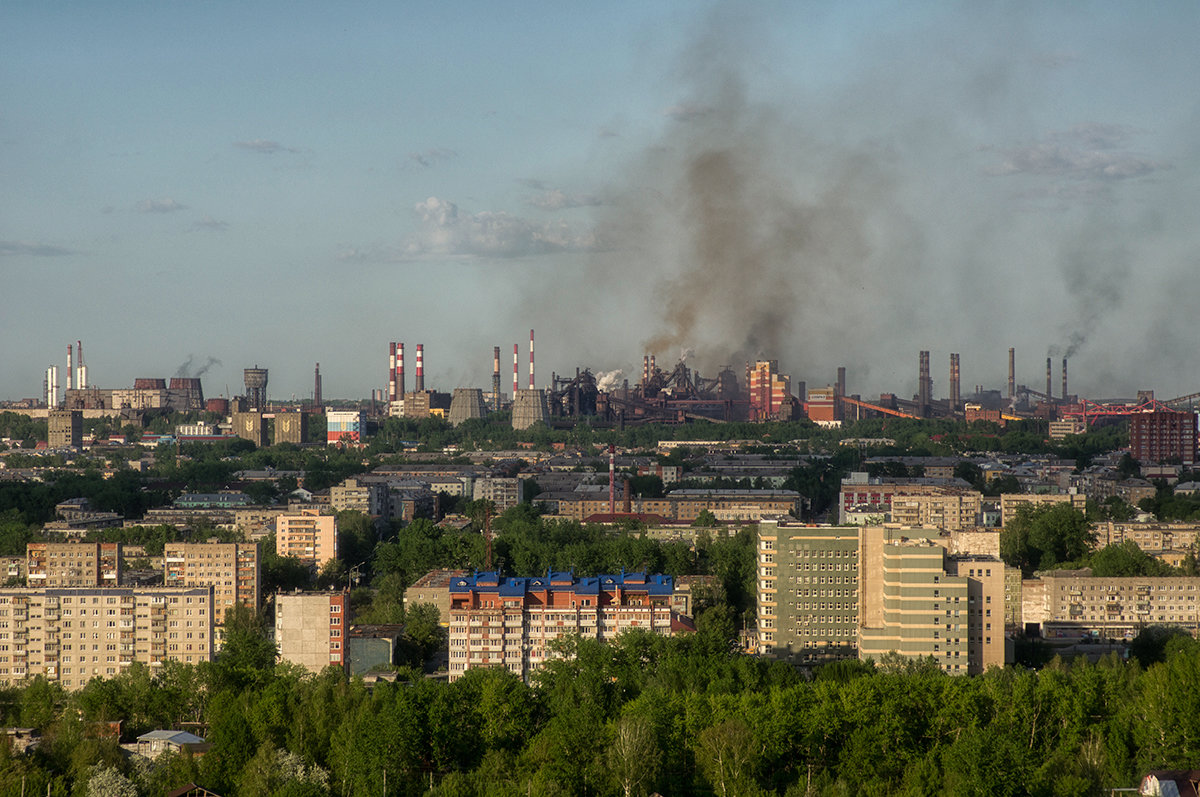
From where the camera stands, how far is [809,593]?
1501 cm

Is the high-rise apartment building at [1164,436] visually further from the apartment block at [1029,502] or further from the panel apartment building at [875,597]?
the panel apartment building at [875,597]

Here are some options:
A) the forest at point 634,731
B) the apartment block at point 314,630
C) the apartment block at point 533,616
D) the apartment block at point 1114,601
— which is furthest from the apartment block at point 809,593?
the apartment block at point 1114,601

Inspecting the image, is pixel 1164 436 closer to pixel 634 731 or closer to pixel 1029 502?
pixel 1029 502

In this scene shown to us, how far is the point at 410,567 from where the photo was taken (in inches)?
847

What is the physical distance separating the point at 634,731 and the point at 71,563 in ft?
37.2

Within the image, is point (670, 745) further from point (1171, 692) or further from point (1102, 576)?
point (1102, 576)

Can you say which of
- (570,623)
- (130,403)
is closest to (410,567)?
(570,623)

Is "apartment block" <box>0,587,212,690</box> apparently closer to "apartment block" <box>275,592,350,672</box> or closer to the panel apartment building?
"apartment block" <box>275,592,350,672</box>


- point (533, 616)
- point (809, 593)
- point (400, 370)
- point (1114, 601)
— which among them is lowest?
point (1114, 601)

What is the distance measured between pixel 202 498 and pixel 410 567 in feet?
36.9

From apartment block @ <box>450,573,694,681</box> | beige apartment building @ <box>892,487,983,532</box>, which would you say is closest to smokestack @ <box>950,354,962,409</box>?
beige apartment building @ <box>892,487,983,532</box>

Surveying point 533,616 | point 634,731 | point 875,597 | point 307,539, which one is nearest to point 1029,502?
point 307,539

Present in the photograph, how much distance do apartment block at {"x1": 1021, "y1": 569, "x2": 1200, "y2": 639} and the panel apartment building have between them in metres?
3.51

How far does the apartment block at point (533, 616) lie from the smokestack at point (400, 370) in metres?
47.9
